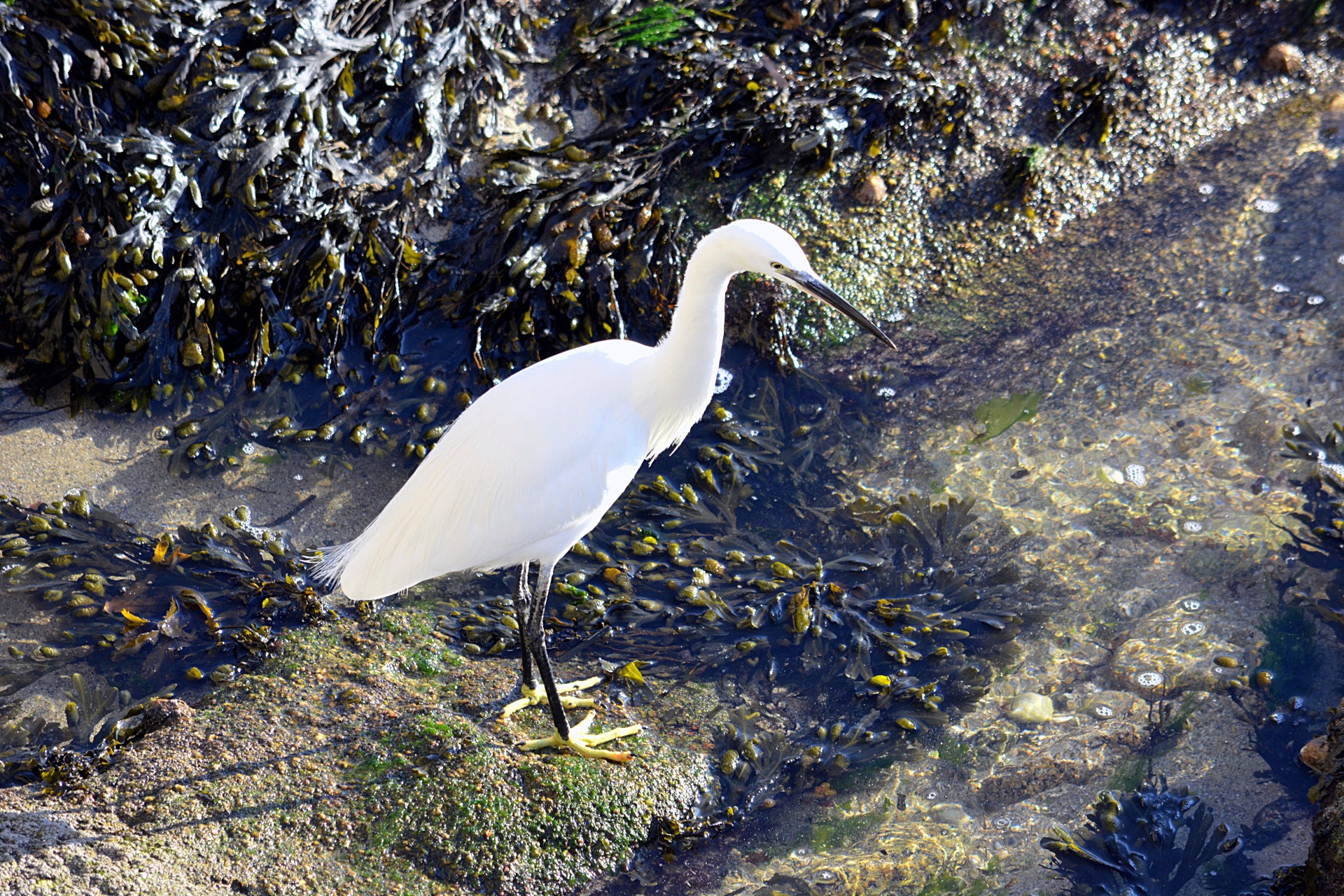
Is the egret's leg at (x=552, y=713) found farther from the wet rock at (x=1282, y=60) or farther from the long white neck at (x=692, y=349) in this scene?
the wet rock at (x=1282, y=60)

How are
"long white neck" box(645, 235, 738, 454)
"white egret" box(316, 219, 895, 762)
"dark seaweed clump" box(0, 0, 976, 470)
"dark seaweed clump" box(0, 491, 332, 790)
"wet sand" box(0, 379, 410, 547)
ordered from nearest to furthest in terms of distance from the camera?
"long white neck" box(645, 235, 738, 454) < "white egret" box(316, 219, 895, 762) < "dark seaweed clump" box(0, 491, 332, 790) < "wet sand" box(0, 379, 410, 547) < "dark seaweed clump" box(0, 0, 976, 470)

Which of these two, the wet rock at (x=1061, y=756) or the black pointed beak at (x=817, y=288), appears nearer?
the black pointed beak at (x=817, y=288)

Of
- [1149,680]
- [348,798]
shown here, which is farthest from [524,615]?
[1149,680]

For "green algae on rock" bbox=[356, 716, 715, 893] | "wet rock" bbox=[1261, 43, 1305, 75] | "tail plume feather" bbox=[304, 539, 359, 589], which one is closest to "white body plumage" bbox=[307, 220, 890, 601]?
"tail plume feather" bbox=[304, 539, 359, 589]

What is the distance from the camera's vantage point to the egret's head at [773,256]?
2.44 m

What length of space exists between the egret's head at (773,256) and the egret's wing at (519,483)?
21.8 inches

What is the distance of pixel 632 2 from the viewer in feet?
16.1

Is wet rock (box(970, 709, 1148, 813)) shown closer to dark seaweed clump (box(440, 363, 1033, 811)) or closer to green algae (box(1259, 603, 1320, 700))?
dark seaweed clump (box(440, 363, 1033, 811))

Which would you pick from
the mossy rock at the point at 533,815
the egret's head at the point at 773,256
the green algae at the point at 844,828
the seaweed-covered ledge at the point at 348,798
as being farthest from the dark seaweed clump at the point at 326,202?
the green algae at the point at 844,828

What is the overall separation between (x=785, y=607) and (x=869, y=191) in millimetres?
2256

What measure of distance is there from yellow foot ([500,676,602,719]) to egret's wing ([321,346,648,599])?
1.71 feet

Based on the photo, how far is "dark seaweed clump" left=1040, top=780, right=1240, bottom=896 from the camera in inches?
106

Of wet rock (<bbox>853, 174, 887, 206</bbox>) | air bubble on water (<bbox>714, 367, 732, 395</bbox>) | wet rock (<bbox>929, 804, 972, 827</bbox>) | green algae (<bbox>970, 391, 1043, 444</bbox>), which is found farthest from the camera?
wet rock (<bbox>853, 174, 887, 206</bbox>)

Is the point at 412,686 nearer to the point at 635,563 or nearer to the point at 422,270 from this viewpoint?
the point at 635,563
